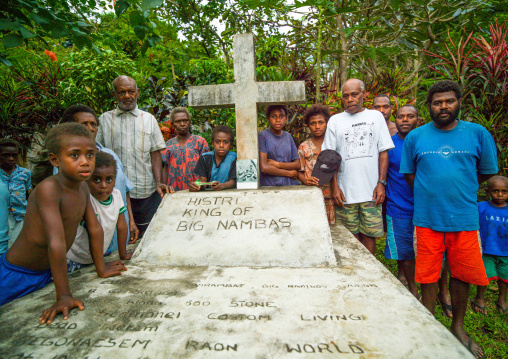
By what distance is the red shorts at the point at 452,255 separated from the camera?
2.33m

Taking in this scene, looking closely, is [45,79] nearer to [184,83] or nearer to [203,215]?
[184,83]

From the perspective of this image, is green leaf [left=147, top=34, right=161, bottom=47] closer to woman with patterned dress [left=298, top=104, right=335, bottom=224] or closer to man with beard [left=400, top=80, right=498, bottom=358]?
woman with patterned dress [left=298, top=104, right=335, bottom=224]

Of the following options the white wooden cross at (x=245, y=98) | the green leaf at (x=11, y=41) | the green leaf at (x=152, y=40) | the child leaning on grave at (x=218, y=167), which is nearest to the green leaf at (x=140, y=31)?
the green leaf at (x=152, y=40)

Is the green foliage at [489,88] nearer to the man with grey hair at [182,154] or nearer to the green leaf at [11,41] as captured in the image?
the man with grey hair at [182,154]

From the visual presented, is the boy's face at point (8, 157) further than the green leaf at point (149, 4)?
Yes

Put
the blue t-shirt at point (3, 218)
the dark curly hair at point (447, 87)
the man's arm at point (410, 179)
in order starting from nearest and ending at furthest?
the dark curly hair at point (447, 87) → the man's arm at point (410, 179) → the blue t-shirt at point (3, 218)

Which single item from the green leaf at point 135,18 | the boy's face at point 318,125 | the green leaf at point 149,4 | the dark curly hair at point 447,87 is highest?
the green leaf at point 135,18

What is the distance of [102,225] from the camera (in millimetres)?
2213

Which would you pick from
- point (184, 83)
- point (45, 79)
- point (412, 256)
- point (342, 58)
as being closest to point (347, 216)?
point (412, 256)

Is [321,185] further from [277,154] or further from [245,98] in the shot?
[245,98]

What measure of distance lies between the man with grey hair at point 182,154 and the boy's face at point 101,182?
132 cm

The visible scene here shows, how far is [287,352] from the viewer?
126cm

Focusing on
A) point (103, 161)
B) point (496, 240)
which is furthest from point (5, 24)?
point (496, 240)

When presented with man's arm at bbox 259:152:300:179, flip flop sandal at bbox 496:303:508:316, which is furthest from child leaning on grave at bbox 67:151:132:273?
flip flop sandal at bbox 496:303:508:316
